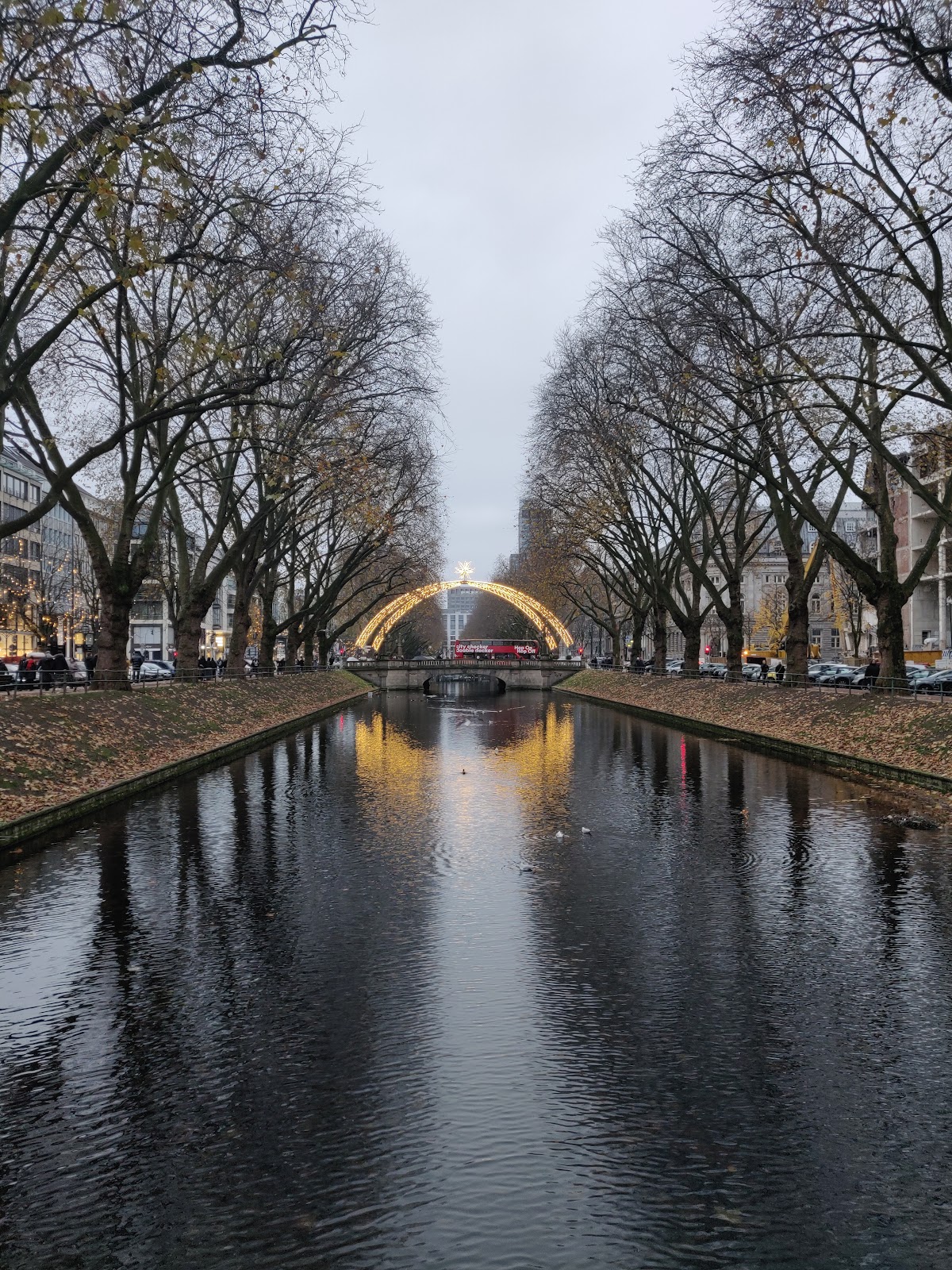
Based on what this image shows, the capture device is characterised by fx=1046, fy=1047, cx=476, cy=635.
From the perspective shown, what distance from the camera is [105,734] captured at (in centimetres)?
2064

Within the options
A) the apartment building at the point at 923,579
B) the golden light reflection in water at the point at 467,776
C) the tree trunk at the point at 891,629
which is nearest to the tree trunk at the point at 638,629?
the apartment building at the point at 923,579

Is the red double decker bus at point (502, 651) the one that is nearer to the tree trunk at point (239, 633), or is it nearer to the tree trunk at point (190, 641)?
the tree trunk at point (239, 633)

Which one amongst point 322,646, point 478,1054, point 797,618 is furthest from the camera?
point 322,646

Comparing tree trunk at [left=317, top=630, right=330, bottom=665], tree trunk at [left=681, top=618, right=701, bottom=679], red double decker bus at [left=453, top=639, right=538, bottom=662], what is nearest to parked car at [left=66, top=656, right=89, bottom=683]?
tree trunk at [left=317, top=630, right=330, bottom=665]

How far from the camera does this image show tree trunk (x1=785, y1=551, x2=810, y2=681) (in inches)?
1283

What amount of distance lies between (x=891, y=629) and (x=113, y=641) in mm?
20021

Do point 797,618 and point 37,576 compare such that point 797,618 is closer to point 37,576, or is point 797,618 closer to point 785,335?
point 785,335

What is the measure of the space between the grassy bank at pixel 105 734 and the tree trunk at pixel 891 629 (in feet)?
54.9

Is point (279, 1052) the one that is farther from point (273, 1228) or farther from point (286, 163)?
point (286, 163)

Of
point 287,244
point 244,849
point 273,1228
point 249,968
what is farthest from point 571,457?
point 273,1228

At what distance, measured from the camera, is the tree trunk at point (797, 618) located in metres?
32.6

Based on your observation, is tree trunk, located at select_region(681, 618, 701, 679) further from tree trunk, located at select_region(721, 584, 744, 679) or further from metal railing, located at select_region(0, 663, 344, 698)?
metal railing, located at select_region(0, 663, 344, 698)

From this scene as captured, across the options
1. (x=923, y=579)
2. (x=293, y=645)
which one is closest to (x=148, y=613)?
(x=293, y=645)

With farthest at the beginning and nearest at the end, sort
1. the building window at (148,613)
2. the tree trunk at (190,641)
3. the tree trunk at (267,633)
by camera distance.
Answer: the building window at (148,613) < the tree trunk at (267,633) < the tree trunk at (190,641)
